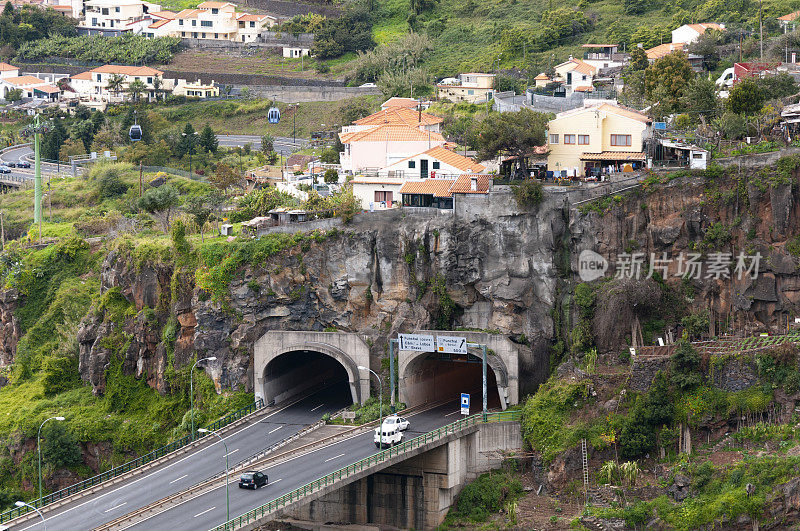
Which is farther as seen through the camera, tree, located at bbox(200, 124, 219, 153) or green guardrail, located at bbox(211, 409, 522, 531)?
tree, located at bbox(200, 124, 219, 153)

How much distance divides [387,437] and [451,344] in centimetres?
923

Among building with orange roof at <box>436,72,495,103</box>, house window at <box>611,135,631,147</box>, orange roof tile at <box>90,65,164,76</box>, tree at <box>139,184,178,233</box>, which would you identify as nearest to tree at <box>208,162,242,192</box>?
tree at <box>139,184,178,233</box>

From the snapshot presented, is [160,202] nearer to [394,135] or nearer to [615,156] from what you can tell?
[394,135]

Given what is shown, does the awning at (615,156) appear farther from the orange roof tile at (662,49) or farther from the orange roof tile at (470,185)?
the orange roof tile at (662,49)

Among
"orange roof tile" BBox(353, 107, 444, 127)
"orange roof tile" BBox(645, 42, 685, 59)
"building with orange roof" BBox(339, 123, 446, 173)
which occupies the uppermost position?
"orange roof tile" BBox(645, 42, 685, 59)

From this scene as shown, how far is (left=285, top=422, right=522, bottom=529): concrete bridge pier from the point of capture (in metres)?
83.7

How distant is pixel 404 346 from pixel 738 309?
862 inches

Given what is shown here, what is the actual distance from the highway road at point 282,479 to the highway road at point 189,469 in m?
1.89

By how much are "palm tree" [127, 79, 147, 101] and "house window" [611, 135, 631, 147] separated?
78.3 m

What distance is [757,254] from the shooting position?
282ft

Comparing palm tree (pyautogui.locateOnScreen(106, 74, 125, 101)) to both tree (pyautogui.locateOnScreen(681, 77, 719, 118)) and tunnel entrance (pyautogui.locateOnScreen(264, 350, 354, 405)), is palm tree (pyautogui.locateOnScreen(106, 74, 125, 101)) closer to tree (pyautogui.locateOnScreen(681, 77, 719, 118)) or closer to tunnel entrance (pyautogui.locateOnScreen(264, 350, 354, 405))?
tunnel entrance (pyautogui.locateOnScreen(264, 350, 354, 405))

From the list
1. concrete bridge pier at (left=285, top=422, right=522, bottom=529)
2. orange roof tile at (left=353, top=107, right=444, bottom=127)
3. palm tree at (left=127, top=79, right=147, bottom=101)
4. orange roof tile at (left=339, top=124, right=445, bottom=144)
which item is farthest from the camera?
palm tree at (left=127, top=79, right=147, bottom=101)

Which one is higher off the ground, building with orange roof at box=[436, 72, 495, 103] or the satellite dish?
building with orange roof at box=[436, 72, 495, 103]

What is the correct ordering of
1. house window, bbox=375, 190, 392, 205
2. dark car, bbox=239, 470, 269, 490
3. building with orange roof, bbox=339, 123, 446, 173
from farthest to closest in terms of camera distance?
building with orange roof, bbox=339, 123, 446, 173, house window, bbox=375, 190, 392, 205, dark car, bbox=239, 470, 269, 490
